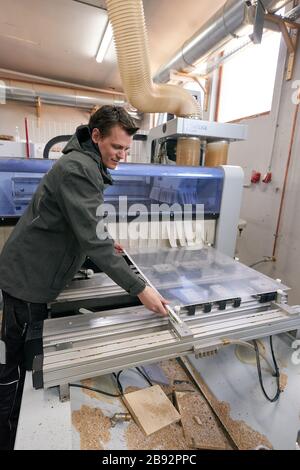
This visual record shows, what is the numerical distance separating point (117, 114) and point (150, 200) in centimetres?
76

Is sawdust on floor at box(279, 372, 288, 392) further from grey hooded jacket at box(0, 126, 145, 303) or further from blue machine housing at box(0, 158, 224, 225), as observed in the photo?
blue machine housing at box(0, 158, 224, 225)

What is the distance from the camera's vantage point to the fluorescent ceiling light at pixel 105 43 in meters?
2.44

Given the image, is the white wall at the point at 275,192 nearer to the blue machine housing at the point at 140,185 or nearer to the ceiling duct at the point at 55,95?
the blue machine housing at the point at 140,185

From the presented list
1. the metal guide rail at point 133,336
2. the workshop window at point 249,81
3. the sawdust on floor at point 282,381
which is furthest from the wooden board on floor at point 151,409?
the workshop window at point 249,81

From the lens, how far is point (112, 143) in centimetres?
84

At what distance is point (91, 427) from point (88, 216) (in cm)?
62

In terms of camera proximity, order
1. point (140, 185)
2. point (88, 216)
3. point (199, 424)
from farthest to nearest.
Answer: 1. point (140, 185)
2. point (199, 424)
3. point (88, 216)

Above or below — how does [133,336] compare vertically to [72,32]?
below

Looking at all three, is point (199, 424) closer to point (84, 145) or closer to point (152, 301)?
point (152, 301)

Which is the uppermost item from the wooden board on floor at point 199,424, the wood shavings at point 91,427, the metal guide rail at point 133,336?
the metal guide rail at point 133,336

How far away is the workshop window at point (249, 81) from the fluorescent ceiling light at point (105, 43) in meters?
1.21

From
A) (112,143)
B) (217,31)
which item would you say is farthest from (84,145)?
(217,31)

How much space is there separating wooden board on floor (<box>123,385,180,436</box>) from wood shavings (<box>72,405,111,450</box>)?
11 cm
